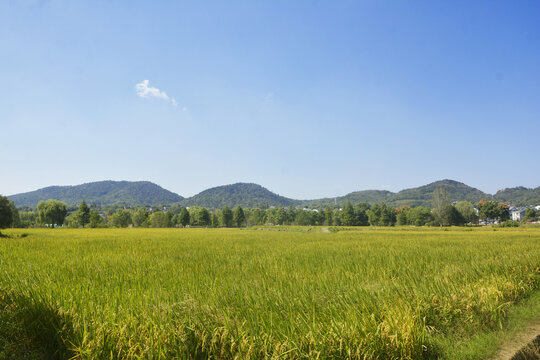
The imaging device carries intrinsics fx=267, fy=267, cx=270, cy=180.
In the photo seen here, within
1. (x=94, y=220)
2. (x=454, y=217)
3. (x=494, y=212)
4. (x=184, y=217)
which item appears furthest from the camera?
(x=184, y=217)

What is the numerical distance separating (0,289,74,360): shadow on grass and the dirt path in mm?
5381

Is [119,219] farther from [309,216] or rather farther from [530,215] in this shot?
[530,215]

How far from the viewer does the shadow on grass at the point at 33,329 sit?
339 cm

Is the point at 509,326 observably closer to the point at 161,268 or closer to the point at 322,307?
the point at 322,307

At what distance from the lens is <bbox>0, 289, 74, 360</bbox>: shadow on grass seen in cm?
339

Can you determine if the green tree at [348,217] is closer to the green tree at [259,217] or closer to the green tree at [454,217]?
the green tree at [454,217]

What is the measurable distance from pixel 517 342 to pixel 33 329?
6810mm

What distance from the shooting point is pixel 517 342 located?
11.9ft

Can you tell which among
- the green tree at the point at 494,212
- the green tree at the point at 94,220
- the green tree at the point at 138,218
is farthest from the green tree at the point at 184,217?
the green tree at the point at 494,212

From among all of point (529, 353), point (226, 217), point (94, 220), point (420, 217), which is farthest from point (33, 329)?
point (420, 217)

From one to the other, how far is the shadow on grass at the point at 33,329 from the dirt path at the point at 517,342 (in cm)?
538

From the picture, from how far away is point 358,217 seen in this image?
365ft

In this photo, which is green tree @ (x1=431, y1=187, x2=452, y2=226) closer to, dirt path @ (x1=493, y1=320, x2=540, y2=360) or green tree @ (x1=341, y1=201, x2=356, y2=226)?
green tree @ (x1=341, y1=201, x2=356, y2=226)

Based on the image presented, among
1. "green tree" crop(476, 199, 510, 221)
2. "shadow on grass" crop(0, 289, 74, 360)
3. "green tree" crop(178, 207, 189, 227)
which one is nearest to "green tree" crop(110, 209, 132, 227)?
"green tree" crop(178, 207, 189, 227)
